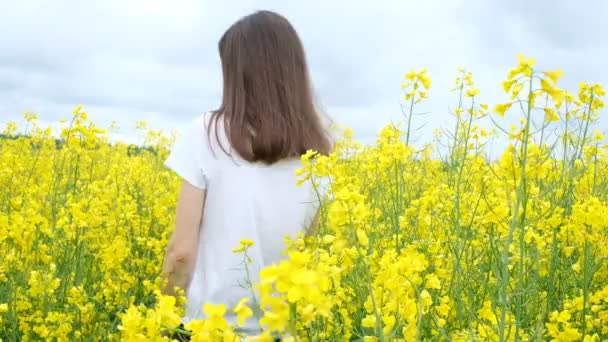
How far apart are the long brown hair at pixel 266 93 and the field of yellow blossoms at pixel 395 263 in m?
0.15

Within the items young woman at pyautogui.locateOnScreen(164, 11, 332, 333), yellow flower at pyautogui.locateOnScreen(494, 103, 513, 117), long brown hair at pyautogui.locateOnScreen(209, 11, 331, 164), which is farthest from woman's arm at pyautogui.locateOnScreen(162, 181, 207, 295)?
yellow flower at pyautogui.locateOnScreen(494, 103, 513, 117)

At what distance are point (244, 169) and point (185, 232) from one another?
0.95 ft

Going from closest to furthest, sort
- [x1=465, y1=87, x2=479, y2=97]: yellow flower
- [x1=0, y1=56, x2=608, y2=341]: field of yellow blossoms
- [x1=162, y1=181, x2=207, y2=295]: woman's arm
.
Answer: [x1=0, y1=56, x2=608, y2=341]: field of yellow blossoms → [x1=162, y1=181, x2=207, y2=295]: woman's arm → [x1=465, y1=87, x2=479, y2=97]: yellow flower

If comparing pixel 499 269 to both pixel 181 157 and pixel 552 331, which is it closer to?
pixel 552 331

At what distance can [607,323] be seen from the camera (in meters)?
2.70

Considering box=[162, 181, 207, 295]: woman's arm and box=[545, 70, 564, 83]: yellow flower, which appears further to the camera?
box=[162, 181, 207, 295]: woman's arm

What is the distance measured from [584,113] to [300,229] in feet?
5.55

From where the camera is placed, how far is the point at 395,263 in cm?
166

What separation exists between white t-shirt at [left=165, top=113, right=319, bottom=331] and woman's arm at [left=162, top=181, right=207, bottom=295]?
0.14 feet

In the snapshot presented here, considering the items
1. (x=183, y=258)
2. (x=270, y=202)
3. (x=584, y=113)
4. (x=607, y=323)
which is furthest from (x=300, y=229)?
(x=584, y=113)

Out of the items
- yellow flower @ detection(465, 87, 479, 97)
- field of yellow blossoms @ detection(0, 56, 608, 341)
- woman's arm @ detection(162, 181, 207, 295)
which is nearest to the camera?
field of yellow blossoms @ detection(0, 56, 608, 341)

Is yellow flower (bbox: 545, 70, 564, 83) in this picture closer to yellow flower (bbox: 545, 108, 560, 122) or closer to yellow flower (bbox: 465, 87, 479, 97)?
yellow flower (bbox: 545, 108, 560, 122)

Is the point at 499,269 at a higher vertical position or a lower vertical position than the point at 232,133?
lower

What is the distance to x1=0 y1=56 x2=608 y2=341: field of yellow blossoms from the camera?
1.37 meters
